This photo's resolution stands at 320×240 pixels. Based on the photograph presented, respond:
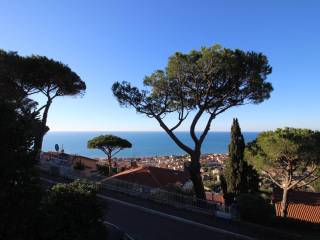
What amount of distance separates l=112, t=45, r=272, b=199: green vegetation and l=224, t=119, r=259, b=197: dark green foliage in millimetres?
4693

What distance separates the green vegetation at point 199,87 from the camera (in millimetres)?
17953

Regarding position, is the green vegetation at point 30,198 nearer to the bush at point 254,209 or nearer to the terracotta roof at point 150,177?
the bush at point 254,209

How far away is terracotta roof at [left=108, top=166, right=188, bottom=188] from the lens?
25153 millimetres

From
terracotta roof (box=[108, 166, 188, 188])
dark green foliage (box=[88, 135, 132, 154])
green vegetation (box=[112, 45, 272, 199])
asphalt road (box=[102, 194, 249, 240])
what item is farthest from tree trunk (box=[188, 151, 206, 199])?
dark green foliage (box=[88, 135, 132, 154])

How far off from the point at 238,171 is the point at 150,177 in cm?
614

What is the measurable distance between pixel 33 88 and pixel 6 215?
1865cm

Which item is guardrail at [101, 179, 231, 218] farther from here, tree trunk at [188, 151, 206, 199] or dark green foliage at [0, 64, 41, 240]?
dark green foliage at [0, 64, 41, 240]

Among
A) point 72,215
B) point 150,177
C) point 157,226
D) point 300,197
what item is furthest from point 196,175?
point 300,197

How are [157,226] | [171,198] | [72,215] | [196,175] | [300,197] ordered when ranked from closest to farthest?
1. [72,215]
2. [157,226]
3. [171,198]
4. [196,175]
5. [300,197]

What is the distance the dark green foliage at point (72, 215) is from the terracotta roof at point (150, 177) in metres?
16.1

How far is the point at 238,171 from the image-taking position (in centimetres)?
2369

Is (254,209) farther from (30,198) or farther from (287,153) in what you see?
(30,198)

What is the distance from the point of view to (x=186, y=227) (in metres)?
13.3

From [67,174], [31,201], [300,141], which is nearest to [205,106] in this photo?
[300,141]
